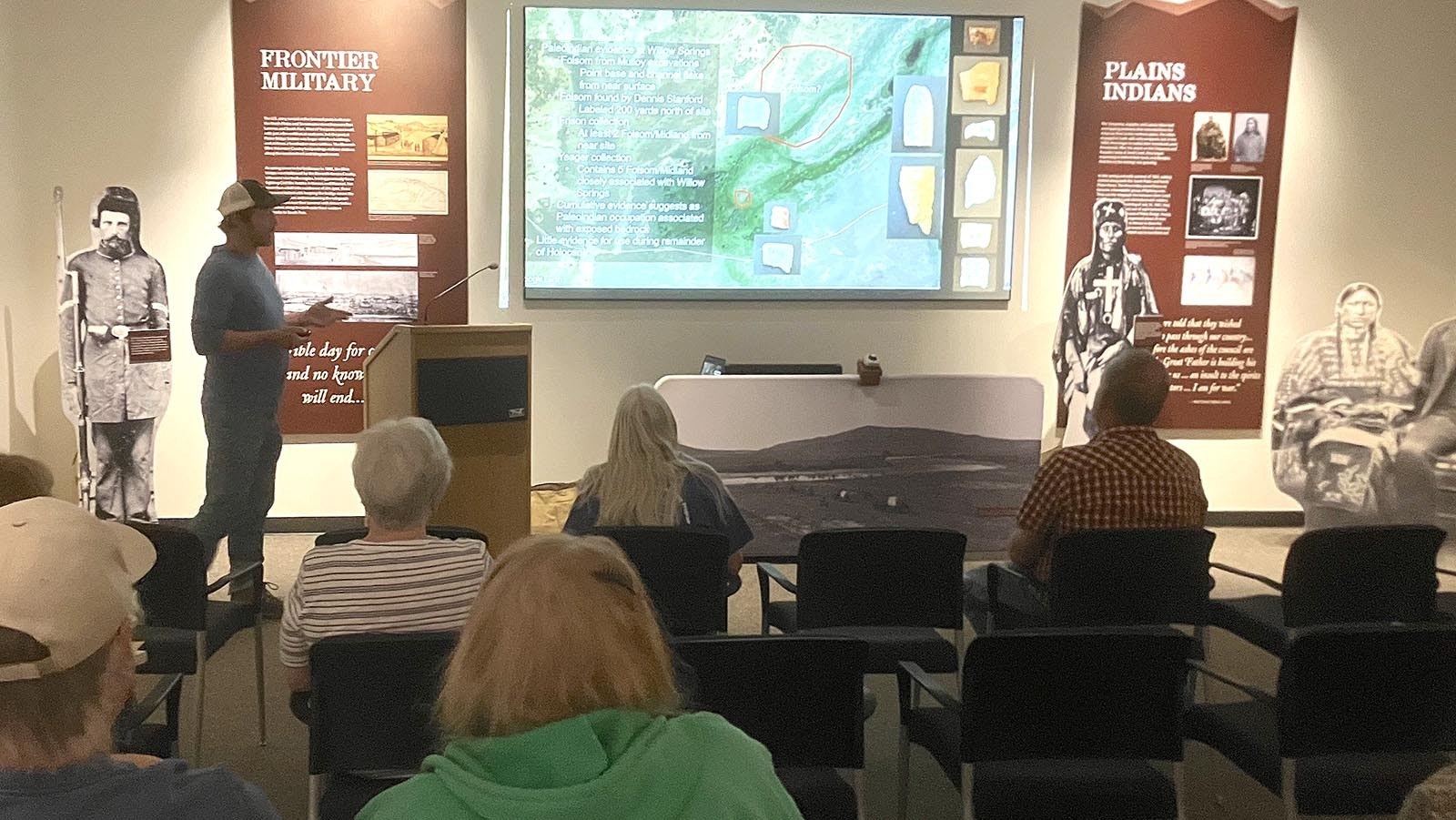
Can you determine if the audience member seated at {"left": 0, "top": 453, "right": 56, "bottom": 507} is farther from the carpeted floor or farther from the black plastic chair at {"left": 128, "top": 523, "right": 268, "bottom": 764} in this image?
the carpeted floor

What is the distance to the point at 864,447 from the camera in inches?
233

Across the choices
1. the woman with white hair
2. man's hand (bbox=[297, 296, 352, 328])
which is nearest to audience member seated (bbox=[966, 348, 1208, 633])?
man's hand (bbox=[297, 296, 352, 328])

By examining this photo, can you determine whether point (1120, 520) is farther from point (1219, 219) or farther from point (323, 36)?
point (323, 36)

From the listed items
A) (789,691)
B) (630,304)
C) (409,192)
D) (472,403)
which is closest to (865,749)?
(789,691)

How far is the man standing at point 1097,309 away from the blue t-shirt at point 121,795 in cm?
631

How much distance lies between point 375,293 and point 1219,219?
4.84 meters

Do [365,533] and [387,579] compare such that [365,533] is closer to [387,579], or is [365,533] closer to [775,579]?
[387,579]

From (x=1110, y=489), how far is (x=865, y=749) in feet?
3.53

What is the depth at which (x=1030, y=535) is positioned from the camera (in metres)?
3.65

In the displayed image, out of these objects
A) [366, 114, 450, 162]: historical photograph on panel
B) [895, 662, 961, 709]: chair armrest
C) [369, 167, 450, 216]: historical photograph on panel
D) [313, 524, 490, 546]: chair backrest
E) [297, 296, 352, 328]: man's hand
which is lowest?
[895, 662, 961, 709]: chair armrest

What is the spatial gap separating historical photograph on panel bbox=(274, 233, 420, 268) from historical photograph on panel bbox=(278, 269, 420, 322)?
54 mm

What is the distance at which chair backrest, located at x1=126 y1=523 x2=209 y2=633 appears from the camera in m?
3.28

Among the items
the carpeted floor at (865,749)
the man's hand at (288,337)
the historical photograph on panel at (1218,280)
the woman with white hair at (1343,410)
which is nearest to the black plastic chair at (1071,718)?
the carpeted floor at (865,749)

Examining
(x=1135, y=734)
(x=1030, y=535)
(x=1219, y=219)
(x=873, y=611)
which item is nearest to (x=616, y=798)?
(x=1135, y=734)
